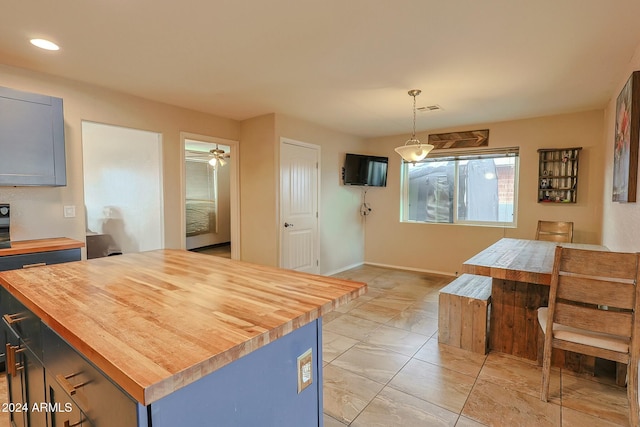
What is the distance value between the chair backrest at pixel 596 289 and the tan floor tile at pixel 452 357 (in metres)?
0.76

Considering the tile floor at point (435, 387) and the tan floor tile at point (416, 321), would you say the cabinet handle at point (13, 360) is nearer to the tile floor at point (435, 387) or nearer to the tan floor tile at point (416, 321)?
the tile floor at point (435, 387)

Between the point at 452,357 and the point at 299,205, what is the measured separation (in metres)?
2.74

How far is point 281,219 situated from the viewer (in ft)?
13.8

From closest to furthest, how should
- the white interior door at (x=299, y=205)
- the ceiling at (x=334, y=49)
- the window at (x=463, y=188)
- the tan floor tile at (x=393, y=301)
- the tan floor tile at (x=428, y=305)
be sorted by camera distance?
the ceiling at (x=334, y=49), the tan floor tile at (x=428, y=305), the tan floor tile at (x=393, y=301), the white interior door at (x=299, y=205), the window at (x=463, y=188)

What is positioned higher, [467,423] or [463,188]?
[463,188]

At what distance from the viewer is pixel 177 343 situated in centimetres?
79

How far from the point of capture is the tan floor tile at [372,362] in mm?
2335

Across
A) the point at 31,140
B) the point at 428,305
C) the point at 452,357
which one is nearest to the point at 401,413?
the point at 452,357

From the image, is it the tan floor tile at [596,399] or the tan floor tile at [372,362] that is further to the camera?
the tan floor tile at [372,362]

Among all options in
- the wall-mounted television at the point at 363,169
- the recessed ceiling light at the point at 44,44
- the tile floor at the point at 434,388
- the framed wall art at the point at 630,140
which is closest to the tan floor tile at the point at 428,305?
the tile floor at the point at 434,388

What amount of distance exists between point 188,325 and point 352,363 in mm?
1902

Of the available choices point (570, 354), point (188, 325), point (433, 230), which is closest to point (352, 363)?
point (570, 354)

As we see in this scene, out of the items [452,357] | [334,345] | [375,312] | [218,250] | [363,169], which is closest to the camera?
[452,357]

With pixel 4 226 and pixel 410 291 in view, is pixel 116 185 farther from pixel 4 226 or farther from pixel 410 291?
pixel 410 291
